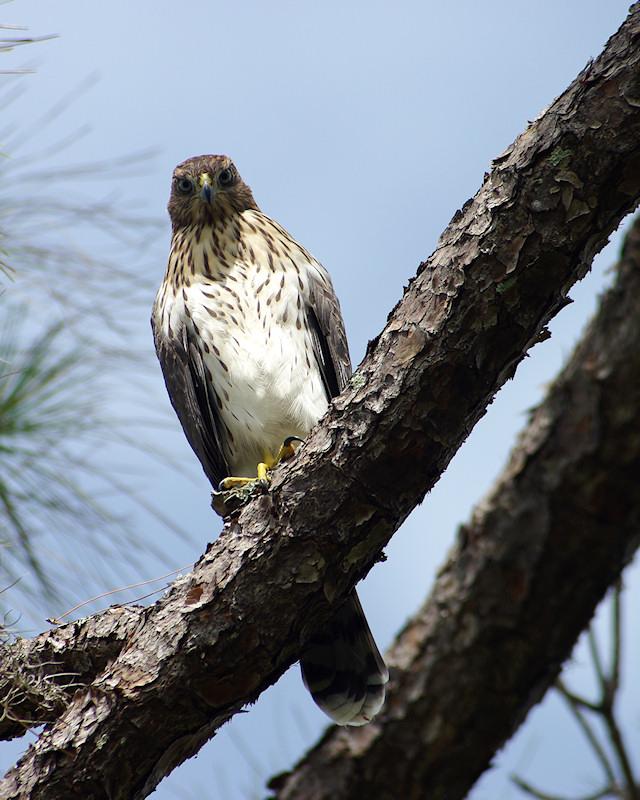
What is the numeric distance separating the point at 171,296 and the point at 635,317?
2.09 meters

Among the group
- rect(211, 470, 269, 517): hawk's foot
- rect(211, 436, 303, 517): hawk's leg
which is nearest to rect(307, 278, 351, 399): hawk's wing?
rect(211, 436, 303, 517): hawk's leg

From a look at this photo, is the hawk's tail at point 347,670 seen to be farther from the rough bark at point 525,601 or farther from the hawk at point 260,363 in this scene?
the rough bark at point 525,601

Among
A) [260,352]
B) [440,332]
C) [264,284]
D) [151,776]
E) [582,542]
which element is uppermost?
[264,284]

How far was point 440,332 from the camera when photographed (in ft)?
8.70

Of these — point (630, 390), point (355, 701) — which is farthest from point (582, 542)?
point (355, 701)

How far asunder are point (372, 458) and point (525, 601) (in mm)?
2467

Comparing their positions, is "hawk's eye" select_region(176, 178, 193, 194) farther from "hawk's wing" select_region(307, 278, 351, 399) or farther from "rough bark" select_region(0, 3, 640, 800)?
"rough bark" select_region(0, 3, 640, 800)

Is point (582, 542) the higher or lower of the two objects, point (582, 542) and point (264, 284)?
the lower

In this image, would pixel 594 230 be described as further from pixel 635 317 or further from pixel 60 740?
pixel 635 317

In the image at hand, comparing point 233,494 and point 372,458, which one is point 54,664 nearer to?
point 233,494

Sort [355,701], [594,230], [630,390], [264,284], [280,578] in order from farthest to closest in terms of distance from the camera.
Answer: [630,390], [264,284], [355,701], [280,578], [594,230]

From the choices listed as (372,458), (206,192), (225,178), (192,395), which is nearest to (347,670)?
(192,395)

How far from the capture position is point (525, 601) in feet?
16.3

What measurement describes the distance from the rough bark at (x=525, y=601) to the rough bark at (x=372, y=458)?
1998 millimetres
